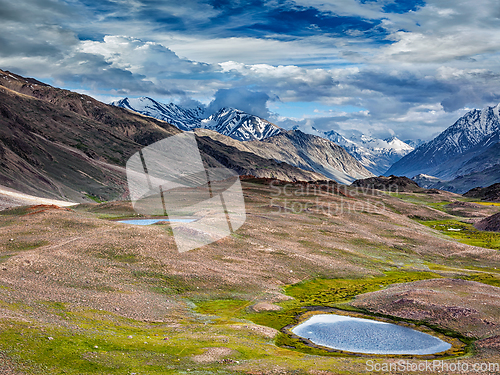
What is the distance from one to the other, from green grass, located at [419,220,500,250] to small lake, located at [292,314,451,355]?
76.5m

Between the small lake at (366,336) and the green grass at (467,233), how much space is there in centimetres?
7654

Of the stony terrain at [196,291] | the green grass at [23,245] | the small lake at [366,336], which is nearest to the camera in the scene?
the stony terrain at [196,291]

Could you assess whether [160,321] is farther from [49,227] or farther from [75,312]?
[49,227]

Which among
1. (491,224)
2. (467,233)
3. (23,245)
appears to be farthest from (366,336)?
(491,224)

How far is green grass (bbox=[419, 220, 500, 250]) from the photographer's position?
378 ft

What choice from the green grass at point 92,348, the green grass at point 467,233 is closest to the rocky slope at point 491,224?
the green grass at point 467,233

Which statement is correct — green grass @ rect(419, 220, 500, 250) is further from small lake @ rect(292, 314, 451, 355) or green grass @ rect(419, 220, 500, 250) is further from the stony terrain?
small lake @ rect(292, 314, 451, 355)

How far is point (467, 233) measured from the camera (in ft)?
443

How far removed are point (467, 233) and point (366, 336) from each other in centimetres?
10617

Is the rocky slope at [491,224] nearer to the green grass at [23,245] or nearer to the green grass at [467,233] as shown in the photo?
the green grass at [467,233]

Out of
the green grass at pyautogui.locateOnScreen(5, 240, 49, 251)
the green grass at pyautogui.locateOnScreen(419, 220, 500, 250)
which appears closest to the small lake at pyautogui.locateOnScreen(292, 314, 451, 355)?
the green grass at pyautogui.locateOnScreen(5, 240, 49, 251)

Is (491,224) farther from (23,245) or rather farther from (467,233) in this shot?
(23,245)

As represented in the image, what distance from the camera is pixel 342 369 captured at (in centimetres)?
3266

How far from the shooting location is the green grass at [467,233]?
115 m
